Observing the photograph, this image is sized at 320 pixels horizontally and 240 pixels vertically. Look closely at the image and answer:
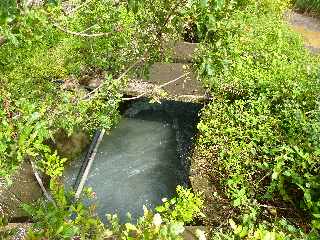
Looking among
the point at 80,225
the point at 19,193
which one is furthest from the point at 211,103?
the point at 80,225

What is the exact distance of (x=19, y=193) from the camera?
5312mm

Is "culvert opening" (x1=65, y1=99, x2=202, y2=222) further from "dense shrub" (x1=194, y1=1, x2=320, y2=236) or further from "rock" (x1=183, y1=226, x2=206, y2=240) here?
"rock" (x1=183, y1=226, x2=206, y2=240)

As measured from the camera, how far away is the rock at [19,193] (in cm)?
497

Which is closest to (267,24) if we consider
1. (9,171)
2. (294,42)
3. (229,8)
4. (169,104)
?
(294,42)

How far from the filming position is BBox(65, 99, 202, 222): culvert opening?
19.3 feet

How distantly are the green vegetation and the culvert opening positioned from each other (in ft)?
2.17

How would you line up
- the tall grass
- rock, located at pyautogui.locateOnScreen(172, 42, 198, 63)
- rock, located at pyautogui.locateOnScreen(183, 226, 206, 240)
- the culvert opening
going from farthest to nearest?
1. the tall grass
2. rock, located at pyautogui.locateOnScreen(172, 42, 198, 63)
3. the culvert opening
4. rock, located at pyautogui.locateOnScreen(183, 226, 206, 240)

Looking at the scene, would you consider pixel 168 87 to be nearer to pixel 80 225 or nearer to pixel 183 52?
pixel 183 52

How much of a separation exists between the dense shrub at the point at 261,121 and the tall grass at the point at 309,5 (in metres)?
2.95

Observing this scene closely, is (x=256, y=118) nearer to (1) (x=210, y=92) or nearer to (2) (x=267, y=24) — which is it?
(1) (x=210, y=92)

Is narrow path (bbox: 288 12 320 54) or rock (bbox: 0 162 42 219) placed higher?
narrow path (bbox: 288 12 320 54)

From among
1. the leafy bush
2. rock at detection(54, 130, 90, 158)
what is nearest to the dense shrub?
rock at detection(54, 130, 90, 158)

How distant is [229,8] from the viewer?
4.14 m

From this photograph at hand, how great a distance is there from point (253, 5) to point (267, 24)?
69cm
